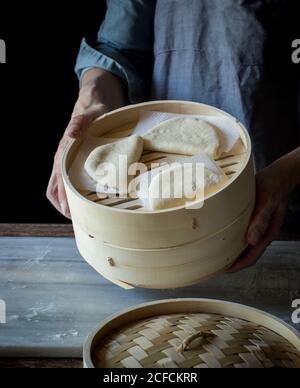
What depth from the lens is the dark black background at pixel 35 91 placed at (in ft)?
8.25

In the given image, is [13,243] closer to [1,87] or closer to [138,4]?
[138,4]

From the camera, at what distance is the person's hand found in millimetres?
1525

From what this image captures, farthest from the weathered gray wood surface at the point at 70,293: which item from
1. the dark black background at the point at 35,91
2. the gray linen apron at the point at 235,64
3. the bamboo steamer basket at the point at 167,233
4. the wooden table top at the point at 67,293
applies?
the dark black background at the point at 35,91

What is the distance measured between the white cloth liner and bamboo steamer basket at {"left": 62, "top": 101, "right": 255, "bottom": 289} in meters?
0.02

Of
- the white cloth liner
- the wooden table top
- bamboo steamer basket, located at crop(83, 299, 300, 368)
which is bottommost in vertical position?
the wooden table top

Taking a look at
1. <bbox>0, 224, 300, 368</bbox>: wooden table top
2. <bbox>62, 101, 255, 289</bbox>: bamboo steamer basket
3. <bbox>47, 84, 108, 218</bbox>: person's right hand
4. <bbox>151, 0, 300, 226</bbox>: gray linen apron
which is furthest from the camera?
<bbox>151, 0, 300, 226</bbox>: gray linen apron

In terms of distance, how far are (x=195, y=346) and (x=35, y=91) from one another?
183cm

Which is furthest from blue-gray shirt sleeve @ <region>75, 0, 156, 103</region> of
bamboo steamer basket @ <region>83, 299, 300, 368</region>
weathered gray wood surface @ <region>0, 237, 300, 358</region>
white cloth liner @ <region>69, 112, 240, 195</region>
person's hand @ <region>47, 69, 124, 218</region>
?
bamboo steamer basket @ <region>83, 299, 300, 368</region>

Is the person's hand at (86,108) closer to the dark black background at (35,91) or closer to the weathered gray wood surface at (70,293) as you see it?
the weathered gray wood surface at (70,293)

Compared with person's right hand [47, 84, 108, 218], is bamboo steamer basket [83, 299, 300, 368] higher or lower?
lower

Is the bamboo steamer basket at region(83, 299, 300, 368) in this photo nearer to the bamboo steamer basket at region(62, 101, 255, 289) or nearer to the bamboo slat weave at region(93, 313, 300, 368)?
the bamboo slat weave at region(93, 313, 300, 368)

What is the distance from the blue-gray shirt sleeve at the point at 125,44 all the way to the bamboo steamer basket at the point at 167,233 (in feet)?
2.01

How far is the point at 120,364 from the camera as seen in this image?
99 cm

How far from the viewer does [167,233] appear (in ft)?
4.01
